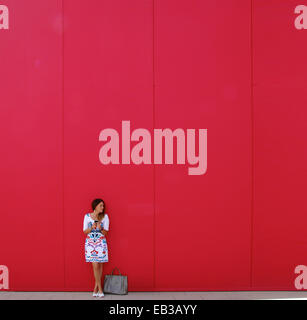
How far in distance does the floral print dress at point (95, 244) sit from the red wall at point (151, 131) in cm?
27

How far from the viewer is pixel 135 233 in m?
5.73

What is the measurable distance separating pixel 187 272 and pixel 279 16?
4.61 meters

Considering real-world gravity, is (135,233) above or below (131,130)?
below

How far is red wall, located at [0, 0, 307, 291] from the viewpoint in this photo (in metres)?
5.74

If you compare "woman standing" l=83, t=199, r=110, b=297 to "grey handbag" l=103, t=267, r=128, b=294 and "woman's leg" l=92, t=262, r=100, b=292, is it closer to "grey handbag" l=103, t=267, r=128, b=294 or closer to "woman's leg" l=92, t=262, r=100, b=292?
"woman's leg" l=92, t=262, r=100, b=292

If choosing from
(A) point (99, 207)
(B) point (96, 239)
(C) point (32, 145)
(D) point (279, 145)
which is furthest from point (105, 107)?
(D) point (279, 145)

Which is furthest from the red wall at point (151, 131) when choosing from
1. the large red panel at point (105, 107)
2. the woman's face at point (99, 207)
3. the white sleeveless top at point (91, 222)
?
the woman's face at point (99, 207)

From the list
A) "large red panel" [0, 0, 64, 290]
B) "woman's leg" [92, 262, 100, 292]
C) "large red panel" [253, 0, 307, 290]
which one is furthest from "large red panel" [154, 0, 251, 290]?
"large red panel" [0, 0, 64, 290]

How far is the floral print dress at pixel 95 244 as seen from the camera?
5438mm

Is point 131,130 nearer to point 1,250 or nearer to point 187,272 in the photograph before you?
point 187,272

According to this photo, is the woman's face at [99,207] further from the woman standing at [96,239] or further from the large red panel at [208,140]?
the large red panel at [208,140]

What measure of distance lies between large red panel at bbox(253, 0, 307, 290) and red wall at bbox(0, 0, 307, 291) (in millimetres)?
19

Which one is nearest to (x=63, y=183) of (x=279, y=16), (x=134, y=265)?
(x=134, y=265)

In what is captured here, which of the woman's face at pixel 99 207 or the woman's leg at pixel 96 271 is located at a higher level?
the woman's face at pixel 99 207
